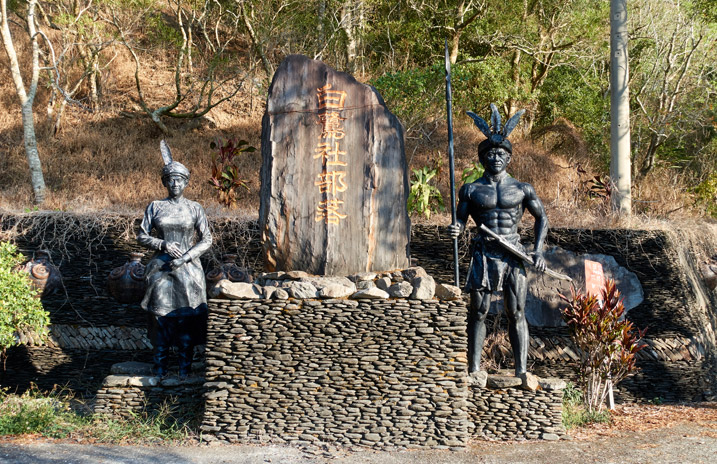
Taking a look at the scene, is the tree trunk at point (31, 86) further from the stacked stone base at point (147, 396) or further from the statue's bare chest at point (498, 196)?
the statue's bare chest at point (498, 196)

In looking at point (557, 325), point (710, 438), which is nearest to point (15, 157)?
point (557, 325)

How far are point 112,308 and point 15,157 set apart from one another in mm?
6878

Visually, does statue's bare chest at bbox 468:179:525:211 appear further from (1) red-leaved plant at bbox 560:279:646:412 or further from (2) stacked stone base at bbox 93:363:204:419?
(2) stacked stone base at bbox 93:363:204:419

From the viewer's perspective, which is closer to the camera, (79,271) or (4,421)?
(4,421)

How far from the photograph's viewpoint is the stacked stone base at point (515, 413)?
566 centimetres

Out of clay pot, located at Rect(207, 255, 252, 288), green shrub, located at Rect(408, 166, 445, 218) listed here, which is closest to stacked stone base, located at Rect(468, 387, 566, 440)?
clay pot, located at Rect(207, 255, 252, 288)

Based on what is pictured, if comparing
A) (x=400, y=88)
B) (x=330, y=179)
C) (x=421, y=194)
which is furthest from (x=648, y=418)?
(x=400, y=88)

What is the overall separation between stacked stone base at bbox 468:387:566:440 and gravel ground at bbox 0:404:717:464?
0.11 m

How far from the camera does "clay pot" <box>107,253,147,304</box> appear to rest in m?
7.45

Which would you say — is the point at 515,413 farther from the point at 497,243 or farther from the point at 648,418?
the point at 648,418

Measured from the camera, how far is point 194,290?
6008 mm

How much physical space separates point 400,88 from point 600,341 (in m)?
6.27

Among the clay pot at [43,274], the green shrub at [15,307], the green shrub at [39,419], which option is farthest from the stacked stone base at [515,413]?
the clay pot at [43,274]

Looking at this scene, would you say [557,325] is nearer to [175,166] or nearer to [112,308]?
[175,166]
